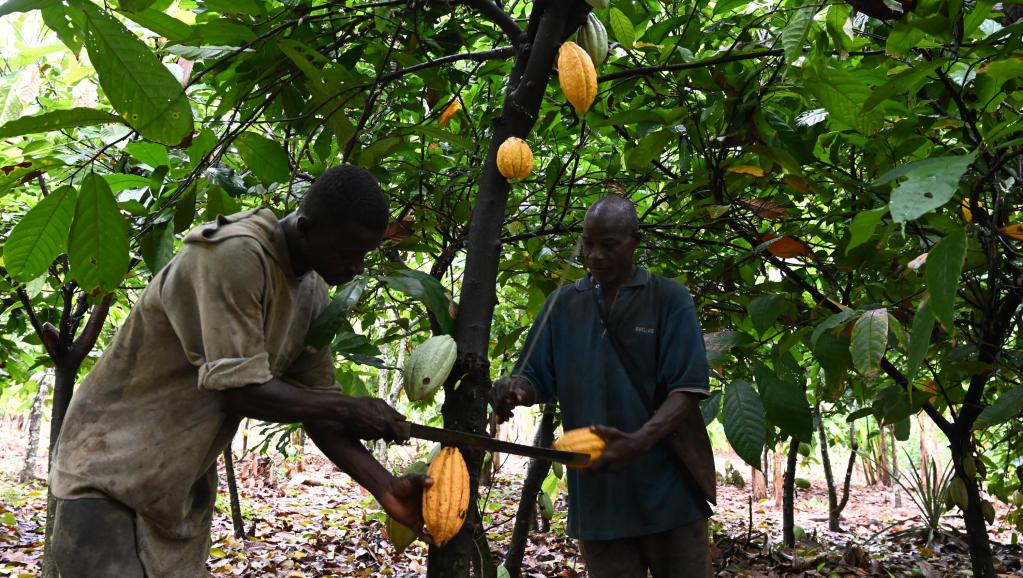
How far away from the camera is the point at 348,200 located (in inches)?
54.4

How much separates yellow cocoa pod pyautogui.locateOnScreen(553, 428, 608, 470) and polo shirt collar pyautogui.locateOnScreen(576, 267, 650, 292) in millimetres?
517

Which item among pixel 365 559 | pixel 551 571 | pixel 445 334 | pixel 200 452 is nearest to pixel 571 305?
pixel 445 334

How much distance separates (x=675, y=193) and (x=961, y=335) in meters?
1.16

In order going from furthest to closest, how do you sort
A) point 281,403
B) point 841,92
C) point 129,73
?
1. point 841,92
2. point 281,403
3. point 129,73

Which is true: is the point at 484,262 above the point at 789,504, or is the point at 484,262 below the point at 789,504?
above

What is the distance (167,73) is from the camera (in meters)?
0.82

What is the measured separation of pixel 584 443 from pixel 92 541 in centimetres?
101

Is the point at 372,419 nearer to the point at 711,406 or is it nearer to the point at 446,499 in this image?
the point at 446,499

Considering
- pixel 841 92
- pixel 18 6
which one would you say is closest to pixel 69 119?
pixel 18 6

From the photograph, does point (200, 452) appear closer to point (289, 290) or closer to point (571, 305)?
point (289, 290)

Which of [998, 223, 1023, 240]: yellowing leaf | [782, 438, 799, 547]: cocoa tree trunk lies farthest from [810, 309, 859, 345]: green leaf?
[782, 438, 799, 547]: cocoa tree trunk

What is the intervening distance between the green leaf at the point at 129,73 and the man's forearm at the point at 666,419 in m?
1.29

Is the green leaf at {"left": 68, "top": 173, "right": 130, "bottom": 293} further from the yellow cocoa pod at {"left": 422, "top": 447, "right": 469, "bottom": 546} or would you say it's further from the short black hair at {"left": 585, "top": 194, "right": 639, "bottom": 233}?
the short black hair at {"left": 585, "top": 194, "right": 639, "bottom": 233}

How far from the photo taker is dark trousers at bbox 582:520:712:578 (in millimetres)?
2031
